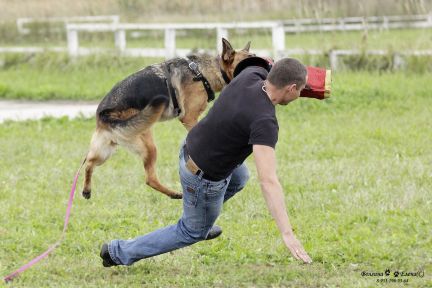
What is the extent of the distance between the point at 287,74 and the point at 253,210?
2794 mm

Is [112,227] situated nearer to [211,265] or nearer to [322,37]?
[211,265]

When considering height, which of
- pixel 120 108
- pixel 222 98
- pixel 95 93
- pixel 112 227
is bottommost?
pixel 95 93

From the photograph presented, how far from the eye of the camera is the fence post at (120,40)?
701 inches

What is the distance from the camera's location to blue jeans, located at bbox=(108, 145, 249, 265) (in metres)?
5.45

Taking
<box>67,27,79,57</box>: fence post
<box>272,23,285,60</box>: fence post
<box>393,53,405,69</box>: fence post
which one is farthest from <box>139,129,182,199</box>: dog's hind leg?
<box>67,27,79,57</box>: fence post

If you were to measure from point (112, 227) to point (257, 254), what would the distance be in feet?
4.65

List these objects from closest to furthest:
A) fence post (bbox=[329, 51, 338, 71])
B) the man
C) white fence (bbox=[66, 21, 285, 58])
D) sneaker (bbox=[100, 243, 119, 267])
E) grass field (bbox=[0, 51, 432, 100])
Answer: the man
sneaker (bbox=[100, 243, 119, 267])
grass field (bbox=[0, 51, 432, 100])
fence post (bbox=[329, 51, 338, 71])
white fence (bbox=[66, 21, 285, 58])

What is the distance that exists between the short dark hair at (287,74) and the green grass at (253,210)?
1440 millimetres

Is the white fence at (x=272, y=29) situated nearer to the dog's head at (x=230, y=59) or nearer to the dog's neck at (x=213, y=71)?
the dog's neck at (x=213, y=71)

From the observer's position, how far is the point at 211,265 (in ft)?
20.4

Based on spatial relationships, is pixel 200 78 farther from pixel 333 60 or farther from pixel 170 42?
pixel 170 42

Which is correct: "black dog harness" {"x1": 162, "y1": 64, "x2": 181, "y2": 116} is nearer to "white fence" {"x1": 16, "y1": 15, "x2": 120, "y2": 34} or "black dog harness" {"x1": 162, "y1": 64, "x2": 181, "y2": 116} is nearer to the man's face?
the man's face

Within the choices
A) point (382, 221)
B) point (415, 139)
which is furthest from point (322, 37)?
point (382, 221)

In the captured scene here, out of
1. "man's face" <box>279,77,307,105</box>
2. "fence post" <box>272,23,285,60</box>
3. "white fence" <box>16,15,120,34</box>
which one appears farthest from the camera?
"white fence" <box>16,15,120,34</box>
